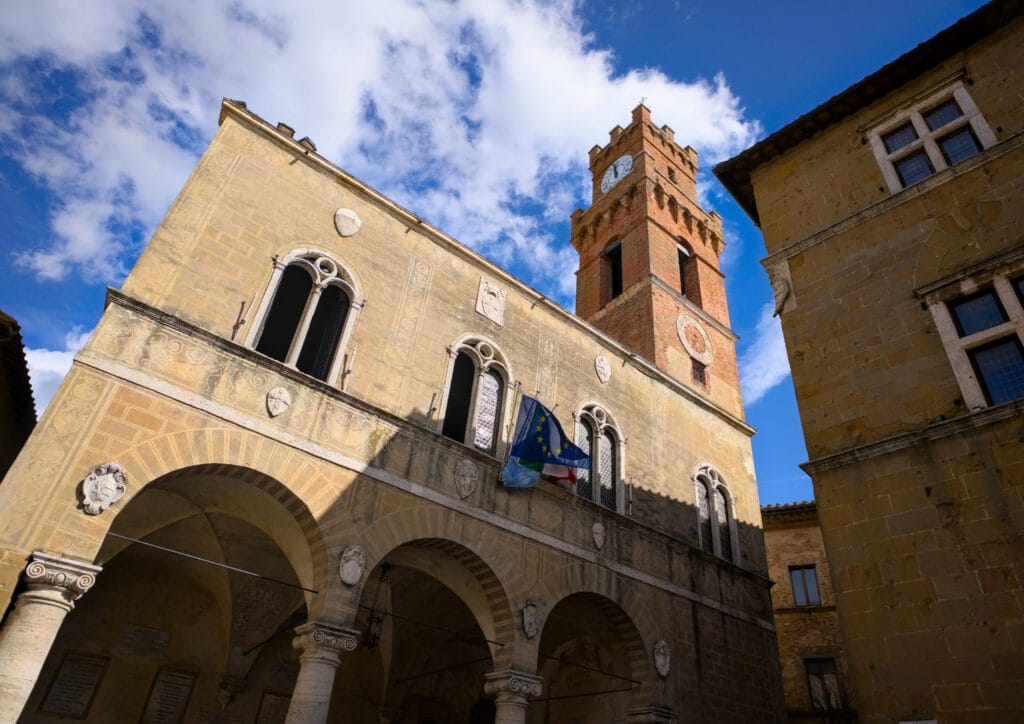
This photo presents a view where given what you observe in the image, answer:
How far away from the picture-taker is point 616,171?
2408cm

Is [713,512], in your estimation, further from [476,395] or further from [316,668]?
[316,668]

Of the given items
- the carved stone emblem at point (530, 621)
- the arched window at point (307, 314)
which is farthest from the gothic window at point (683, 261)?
the carved stone emblem at point (530, 621)

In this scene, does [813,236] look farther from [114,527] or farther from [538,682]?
[114,527]

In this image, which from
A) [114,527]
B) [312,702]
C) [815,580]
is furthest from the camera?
[815,580]

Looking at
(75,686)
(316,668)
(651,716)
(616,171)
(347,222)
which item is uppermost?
(616,171)

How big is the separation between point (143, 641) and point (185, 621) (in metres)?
0.66

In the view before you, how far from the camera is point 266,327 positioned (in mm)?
9125

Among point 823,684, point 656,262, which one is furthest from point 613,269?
point 823,684

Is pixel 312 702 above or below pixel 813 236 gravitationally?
below

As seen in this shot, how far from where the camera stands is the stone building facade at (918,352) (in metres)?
6.79

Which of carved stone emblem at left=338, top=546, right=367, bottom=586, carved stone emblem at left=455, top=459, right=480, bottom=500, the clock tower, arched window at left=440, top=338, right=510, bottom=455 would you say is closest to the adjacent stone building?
carved stone emblem at left=338, top=546, right=367, bottom=586

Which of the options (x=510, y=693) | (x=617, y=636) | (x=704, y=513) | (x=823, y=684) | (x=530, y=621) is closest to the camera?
(x=510, y=693)

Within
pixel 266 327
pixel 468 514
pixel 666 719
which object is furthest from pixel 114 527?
pixel 666 719

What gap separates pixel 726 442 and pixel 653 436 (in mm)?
2930
